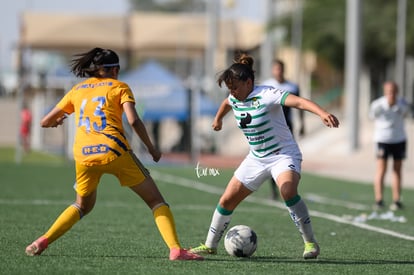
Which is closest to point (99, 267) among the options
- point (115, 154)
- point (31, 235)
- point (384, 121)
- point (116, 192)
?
point (115, 154)

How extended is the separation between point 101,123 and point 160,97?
98.4 ft

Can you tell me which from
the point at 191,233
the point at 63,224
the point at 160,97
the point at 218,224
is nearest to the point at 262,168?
the point at 218,224

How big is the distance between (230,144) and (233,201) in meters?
45.7

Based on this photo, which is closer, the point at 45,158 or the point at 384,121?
the point at 384,121

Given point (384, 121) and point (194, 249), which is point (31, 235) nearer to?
point (194, 249)

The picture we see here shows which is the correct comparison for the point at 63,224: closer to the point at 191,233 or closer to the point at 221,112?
the point at 221,112

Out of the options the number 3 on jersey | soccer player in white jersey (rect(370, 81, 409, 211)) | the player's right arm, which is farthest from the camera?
soccer player in white jersey (rect(370, 81, 409, 211))

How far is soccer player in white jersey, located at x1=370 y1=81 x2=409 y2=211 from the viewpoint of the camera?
59.7 ft

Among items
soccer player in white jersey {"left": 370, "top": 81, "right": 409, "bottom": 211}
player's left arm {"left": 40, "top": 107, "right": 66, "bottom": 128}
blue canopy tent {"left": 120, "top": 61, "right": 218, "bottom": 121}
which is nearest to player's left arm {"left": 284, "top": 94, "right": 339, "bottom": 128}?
player's left arm {"left": 40, "top": 107, "right": 66, "bottom": 128}

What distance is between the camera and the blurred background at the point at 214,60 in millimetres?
39969

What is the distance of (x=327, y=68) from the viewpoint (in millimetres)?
77750

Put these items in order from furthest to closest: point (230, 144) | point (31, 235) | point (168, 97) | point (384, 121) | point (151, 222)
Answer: point (230, 144), point (168, 97), point (384, 121), point (151, 222), point (31, 235)

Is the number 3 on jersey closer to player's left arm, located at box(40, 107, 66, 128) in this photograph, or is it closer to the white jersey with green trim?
player's left arm, located at box(40, 107, 66, 128)

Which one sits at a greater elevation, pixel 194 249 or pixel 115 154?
pixel 115 154
